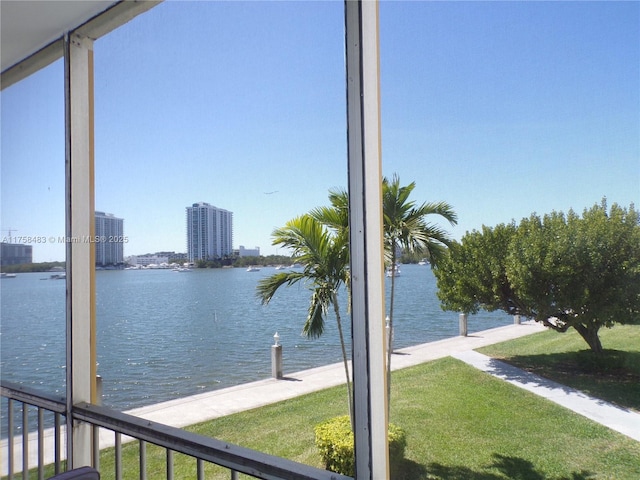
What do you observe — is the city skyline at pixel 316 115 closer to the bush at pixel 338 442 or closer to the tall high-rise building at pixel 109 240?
the tall high-rise building at pixel 109 240

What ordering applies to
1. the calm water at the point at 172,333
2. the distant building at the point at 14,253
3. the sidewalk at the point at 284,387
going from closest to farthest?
the sidewalk at the point at 284,387 → the calm water at the point at 172,333 → the distant building at the point at 14,253

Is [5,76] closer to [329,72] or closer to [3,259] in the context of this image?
[3,259]

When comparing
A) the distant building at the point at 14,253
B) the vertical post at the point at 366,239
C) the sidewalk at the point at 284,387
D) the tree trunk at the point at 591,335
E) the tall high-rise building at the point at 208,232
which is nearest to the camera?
the vertical post at the point at 366,239

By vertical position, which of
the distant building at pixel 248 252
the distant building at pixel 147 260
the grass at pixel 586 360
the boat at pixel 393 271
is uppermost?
the distant building at pixel 248 252

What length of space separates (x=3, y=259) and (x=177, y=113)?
1352 millimetres

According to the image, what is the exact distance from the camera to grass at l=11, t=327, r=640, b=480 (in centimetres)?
126

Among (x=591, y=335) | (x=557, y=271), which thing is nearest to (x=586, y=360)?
(x=591, y=335)

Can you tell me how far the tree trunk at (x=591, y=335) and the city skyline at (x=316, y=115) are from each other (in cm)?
34

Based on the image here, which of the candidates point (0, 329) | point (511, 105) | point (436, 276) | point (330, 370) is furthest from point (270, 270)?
point (0, 329)

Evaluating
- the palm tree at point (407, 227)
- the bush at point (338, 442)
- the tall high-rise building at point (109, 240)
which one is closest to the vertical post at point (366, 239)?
the palm tree at point (407, 227)

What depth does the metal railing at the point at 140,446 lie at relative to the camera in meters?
1.16

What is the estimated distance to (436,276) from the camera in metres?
1.62

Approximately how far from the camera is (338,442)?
1.70 m

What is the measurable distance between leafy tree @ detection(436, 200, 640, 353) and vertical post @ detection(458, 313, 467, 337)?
2cm
